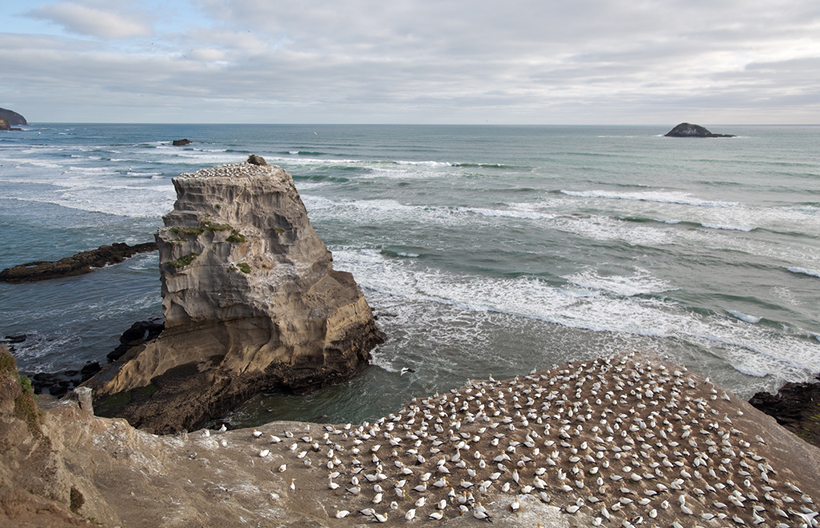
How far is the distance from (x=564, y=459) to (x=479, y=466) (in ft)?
5.98

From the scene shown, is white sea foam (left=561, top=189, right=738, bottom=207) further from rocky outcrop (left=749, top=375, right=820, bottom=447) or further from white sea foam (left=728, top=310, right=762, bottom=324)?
rocky outcrop (left=749, top=375, right=820, bottom=447)

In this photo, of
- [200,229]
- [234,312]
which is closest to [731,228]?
[234,312]

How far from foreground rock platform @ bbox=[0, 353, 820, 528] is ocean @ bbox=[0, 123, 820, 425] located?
3418 mm

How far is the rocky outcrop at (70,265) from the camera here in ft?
73.4

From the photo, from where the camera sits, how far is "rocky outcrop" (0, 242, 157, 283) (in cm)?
2238

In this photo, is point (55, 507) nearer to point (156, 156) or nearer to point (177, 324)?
point (177, 324)

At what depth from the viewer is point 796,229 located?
1249 inches

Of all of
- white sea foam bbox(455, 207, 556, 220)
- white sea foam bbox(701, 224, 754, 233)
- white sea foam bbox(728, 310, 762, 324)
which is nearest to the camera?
white sea foam bbox(728, 310, 762, 324)

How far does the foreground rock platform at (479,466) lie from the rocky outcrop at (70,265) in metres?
18.0

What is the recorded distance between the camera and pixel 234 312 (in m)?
14.7

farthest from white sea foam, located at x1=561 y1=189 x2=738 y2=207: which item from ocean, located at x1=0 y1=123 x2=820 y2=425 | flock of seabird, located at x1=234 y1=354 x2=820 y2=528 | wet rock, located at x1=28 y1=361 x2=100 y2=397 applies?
wet rock, located at x1=28 y1=361 x2=100 y2=397

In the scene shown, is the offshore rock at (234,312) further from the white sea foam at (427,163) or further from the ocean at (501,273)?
the white sea foam at (427,163)

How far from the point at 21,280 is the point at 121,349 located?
1077 cm

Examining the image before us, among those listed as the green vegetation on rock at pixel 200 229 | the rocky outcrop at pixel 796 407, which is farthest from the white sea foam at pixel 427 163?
the rocky outcrop at pixel 796 407
